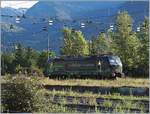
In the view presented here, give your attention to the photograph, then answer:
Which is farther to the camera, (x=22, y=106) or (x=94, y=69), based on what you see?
(x=94, y=69)

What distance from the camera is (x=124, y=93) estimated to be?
71.4 feet

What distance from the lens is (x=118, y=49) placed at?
5588cm

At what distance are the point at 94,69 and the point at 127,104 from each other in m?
24.5

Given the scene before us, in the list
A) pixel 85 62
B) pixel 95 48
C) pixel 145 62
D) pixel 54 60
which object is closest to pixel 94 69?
pixel 85 62

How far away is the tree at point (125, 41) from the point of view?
176ft

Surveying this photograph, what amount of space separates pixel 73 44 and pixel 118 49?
24.9 feet

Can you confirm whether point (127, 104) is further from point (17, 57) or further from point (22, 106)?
point (17, 57)

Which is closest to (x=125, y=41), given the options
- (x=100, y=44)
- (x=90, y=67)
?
(x=100, y=44)

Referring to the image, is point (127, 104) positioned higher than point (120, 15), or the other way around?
point (120, 15)

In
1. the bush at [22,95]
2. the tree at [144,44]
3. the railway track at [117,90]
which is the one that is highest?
the tree at [144,44]

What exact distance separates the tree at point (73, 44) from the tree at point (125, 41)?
5.25m

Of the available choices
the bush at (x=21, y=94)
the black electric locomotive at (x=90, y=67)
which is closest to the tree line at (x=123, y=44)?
the black electric locomotive at (x=90, y=67)

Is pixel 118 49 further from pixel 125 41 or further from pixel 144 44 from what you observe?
pixel 144 44

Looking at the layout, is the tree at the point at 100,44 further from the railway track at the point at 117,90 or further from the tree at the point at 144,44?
the railway track at the point at 117,90
